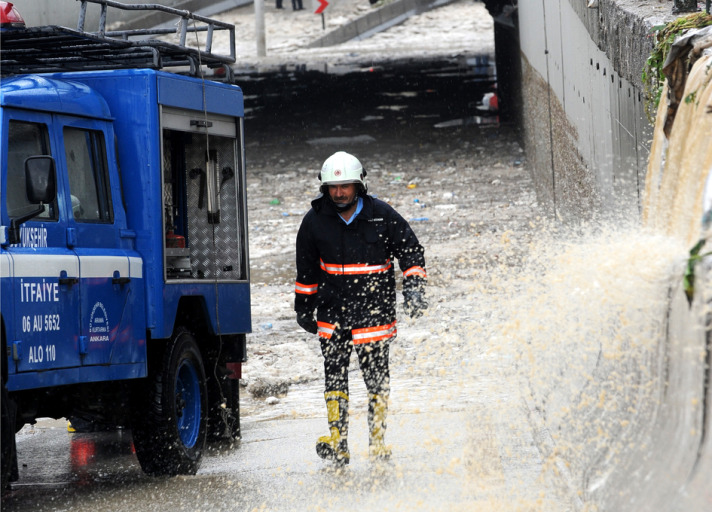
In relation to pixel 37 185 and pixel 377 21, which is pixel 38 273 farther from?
pixel 377 21

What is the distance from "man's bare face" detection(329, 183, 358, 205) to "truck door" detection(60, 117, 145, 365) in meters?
1.16

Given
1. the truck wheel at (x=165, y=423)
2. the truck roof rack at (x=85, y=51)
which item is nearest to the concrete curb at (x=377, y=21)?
the truck roof rack at (x=85, y=51)

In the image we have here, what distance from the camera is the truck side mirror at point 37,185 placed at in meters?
5.59

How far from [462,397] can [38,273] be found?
337 cm

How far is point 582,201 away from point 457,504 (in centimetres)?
527

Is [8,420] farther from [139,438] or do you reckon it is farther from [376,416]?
[376,416]

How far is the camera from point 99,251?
6.39 m

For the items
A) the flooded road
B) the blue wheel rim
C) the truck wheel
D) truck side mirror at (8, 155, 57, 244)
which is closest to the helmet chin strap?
the flooded road

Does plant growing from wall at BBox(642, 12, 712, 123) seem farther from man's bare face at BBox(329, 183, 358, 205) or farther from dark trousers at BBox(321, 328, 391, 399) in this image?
dark trousers at BBox(321, 328, 391, 399)

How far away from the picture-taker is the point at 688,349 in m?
3.24

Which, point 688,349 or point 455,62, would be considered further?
point 455,62

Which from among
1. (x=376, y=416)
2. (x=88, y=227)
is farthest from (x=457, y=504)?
(x=88, y=227)

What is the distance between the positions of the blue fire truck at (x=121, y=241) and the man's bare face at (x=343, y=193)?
3.35 feet

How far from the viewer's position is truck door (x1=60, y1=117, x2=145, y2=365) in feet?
20.5
